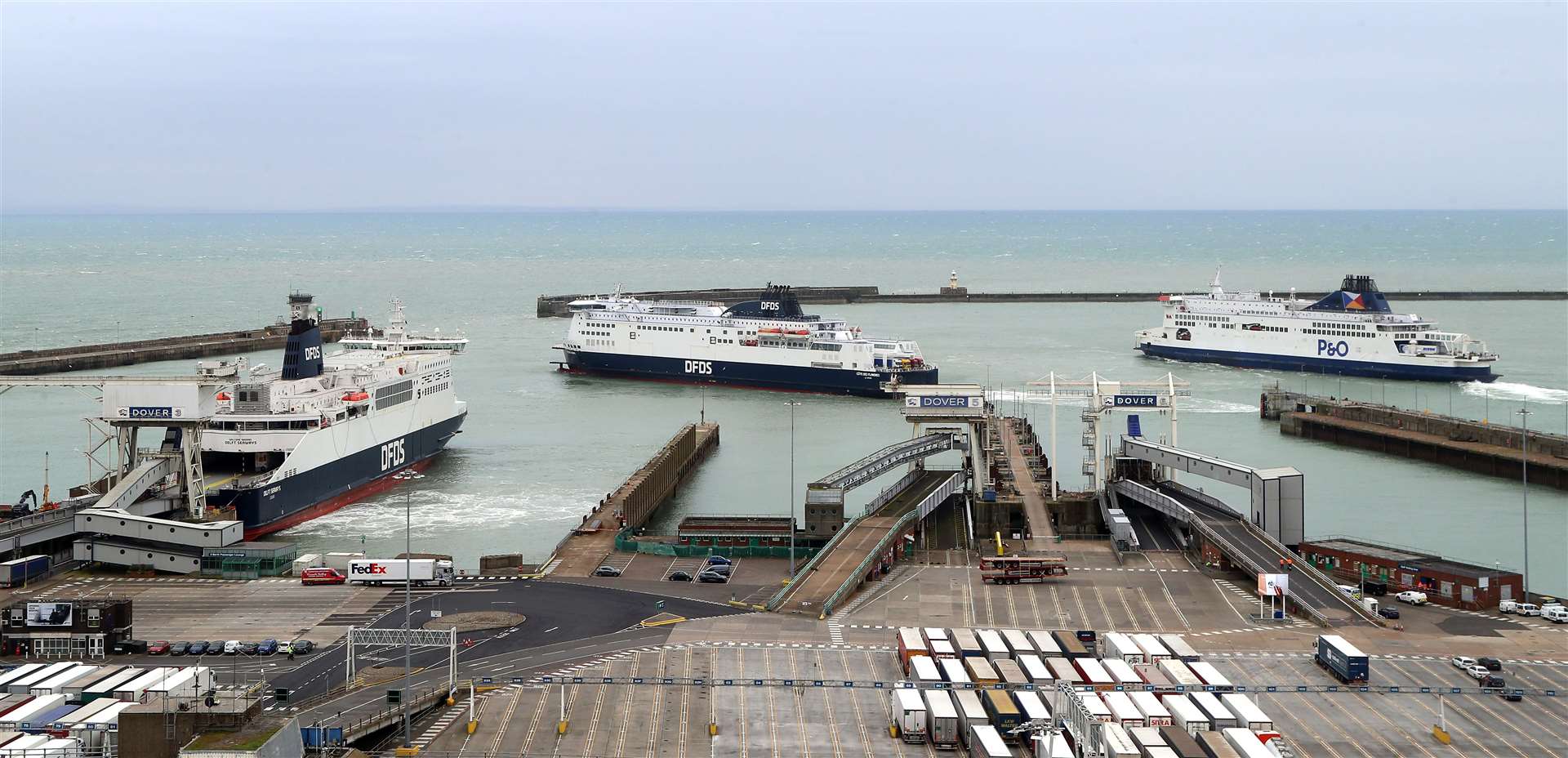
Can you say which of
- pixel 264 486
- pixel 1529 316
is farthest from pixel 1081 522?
pixel 1529 316

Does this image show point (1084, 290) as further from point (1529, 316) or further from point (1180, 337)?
point (1180, 337)

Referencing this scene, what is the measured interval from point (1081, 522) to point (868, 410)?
113 ft

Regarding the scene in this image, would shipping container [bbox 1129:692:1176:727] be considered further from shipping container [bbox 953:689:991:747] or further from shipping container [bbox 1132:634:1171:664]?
shipping container [bbox 953:689:991:747]

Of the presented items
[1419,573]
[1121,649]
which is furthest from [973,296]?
[1121,649]

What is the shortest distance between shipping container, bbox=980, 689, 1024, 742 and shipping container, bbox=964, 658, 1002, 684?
116 centimetres

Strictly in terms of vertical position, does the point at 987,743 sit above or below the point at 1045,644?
below

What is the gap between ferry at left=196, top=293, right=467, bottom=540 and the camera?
5469cm

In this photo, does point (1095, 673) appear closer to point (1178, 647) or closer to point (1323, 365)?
point (1178, 647)

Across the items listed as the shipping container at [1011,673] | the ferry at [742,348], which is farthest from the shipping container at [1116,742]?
the ferry at [742,348]

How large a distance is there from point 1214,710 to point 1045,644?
5570 millimetres

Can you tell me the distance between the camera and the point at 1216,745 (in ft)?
91.6

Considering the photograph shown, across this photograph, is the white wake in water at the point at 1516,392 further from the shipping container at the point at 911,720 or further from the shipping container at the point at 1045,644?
the shipping container at the point at 911,720

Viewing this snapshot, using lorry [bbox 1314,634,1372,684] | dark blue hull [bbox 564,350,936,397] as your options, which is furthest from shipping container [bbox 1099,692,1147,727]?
dark blue hull [bbox 564,350,936,397]

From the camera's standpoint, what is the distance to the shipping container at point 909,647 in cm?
3416
